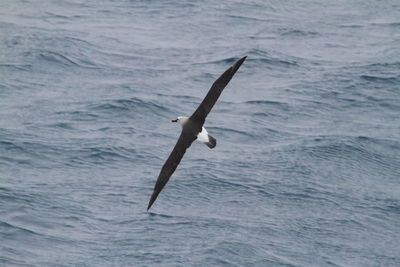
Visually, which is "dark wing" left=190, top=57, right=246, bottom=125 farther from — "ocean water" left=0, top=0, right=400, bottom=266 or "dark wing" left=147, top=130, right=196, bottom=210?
"ocean water" left=0, top=0, right=400, bottom=266

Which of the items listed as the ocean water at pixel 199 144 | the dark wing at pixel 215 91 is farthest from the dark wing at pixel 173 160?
the ocean water at pixel 199 144

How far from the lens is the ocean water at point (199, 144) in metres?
25.1

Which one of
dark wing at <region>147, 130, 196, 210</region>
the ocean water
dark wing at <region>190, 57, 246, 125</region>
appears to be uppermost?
dark wing at <region>190, 57, 246, 125</region>

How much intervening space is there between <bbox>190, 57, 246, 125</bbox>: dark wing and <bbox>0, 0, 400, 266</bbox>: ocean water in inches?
189

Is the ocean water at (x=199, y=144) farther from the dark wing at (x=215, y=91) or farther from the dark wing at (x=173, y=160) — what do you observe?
the dark wing at (x=215, y=91)

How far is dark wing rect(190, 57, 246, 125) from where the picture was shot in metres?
19.4

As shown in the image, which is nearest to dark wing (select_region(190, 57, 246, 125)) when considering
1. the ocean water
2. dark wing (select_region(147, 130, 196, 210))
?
dark wing (select_region(147, 130, 196, 210))

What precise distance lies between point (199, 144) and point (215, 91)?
31.9ft

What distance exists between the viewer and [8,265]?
23.6m

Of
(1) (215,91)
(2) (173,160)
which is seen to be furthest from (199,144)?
(1) (215,91)

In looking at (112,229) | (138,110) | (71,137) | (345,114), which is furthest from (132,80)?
(112,229)

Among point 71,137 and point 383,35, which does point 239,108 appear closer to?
point 71,137

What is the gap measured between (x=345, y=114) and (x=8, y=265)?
11887 mm

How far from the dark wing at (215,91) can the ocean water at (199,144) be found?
4789mm
